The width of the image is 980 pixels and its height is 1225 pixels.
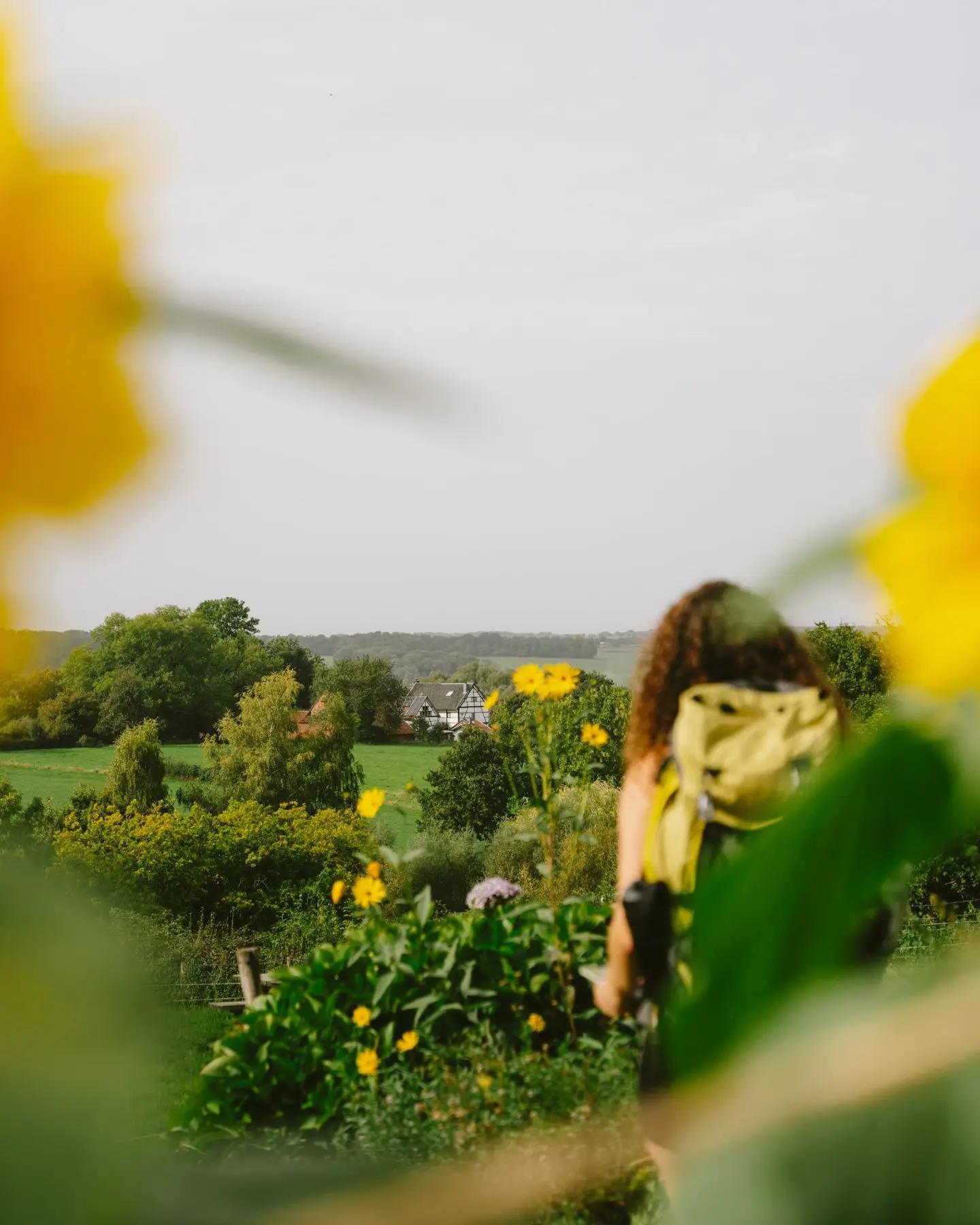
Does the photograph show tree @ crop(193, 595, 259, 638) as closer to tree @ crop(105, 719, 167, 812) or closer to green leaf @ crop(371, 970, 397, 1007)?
green leaf @ crop(371, 970, 397, 1007)

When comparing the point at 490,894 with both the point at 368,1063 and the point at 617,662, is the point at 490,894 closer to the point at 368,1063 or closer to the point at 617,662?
the point at 368,1063

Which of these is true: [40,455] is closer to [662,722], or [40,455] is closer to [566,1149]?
[566,1149]

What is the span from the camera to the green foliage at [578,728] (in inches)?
167

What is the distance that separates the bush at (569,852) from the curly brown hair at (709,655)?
3.75 metres

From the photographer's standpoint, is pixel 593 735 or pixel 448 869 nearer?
pixel 593 735

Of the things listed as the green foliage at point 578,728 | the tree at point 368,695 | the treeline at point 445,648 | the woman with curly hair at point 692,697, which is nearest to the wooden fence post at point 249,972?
the woman with curly hair at point 692,697

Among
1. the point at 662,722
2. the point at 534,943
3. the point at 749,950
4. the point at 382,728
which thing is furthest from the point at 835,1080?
the point at 382,728

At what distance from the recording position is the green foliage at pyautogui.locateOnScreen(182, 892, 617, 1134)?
1.81m

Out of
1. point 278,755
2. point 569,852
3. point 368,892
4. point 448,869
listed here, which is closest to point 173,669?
point 368,892

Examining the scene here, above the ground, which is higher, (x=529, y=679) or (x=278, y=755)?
(x=529, y=679)

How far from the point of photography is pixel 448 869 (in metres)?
7.27

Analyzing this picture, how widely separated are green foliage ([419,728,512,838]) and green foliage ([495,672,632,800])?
378 millimetres

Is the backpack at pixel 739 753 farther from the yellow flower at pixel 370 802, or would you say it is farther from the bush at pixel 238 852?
the bush at pixel 238 852

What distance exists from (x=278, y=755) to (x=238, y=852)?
3.77ft
